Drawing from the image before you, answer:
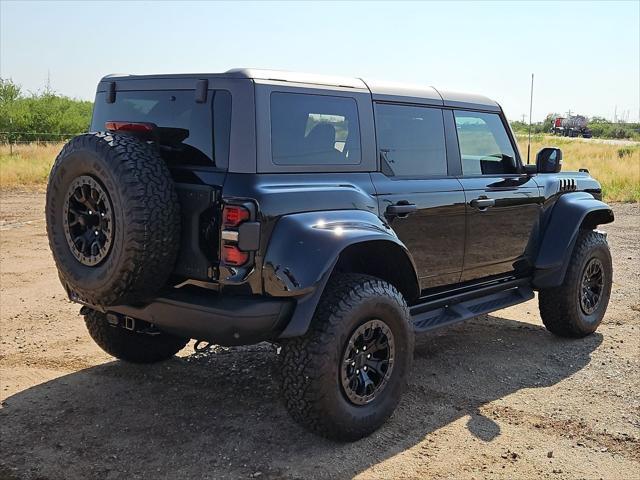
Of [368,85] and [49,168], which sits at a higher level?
[368,85]

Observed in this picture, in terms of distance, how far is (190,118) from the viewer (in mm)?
3510

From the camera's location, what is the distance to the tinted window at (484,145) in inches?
188

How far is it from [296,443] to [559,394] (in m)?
1.87

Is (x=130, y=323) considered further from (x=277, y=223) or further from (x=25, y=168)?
(x=25, y=168)

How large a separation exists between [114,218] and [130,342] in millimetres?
1647

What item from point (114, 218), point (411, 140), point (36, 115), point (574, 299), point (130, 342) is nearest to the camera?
point (114, 218)

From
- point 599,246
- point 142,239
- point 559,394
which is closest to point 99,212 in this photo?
point 142,239

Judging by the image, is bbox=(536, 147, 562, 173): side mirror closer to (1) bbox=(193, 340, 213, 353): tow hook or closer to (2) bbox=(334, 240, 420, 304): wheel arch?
(2) bbox=(334, 240, 420, 304): wheel arch

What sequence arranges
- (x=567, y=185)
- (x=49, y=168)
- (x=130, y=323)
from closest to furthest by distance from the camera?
(x=130, y=323), (x=567, y=185), (x=49, y=168)

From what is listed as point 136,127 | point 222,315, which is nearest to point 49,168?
point 136,127

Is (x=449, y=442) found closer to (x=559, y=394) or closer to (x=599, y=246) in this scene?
(x=559, y=394)

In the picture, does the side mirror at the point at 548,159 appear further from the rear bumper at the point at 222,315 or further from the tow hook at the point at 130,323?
the tow hook at the point at 130,323

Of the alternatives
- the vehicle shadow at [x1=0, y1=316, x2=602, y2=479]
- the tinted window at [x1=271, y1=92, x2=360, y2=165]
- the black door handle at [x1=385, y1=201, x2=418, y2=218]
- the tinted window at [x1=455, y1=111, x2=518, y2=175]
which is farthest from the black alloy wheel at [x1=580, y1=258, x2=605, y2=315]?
the tinted window at [x1=271, y1=92, x2=360, y2=165]

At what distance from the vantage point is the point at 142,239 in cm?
311
